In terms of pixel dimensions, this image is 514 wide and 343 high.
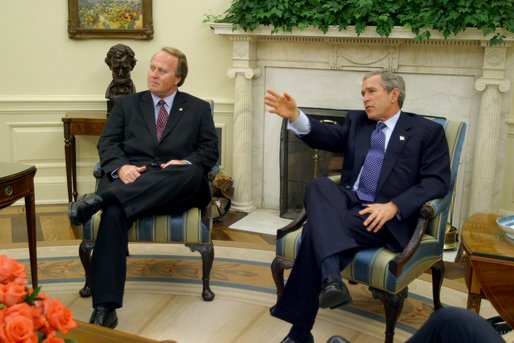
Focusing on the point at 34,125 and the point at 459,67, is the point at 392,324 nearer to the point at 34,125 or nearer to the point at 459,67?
the point at 459,67

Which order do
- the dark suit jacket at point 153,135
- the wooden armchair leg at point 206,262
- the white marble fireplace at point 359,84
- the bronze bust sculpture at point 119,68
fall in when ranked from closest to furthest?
the wooden armchair leg at point 206,262, the dark suit jacket at point 153,135, the white marble fireplace at point 359,84, the bronze bust sculpture at point 119,68

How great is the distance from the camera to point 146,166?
3.47m

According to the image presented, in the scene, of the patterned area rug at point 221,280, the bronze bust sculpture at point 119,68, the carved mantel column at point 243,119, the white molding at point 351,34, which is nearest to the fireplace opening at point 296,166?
the carved mantel column at point 243,119

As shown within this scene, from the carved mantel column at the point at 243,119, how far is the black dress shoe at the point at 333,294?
2.49 metres

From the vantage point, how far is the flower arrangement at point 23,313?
1.33m

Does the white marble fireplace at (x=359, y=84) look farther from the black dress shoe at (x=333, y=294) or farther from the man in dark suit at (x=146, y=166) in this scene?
the black dress shoe at (x=333, y=294)

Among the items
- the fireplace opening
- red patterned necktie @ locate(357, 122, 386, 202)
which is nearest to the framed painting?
the fireplace opening

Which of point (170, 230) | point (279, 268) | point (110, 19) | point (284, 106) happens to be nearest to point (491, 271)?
point (279, 268)

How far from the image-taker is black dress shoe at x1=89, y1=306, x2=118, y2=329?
116 inches

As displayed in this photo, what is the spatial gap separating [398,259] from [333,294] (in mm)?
368

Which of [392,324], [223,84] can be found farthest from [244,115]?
[392,324]

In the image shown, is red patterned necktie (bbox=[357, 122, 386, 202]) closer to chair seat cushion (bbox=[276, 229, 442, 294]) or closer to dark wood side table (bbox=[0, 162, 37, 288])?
chair seat cushion (bbox=[276, 229, 442, 294])

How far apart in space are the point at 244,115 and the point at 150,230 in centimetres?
193

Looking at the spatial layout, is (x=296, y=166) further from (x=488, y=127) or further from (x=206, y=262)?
(x=206, y=262)
